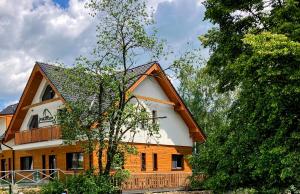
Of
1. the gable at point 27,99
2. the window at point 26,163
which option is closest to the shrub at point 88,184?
the gable at point 27,99

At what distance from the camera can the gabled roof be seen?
30.2 metres

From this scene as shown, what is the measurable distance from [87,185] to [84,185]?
0.35 metres

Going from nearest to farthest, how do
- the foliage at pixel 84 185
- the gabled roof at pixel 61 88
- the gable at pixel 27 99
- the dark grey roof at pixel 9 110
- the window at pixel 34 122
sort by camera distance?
1. the foliage at pixel 84 185
2. the gabled roof at pixel 61 88
3. the gable at pixel 27 99
4. the window at pixel 34 122
5. the dark grey roof at pixel 9 110

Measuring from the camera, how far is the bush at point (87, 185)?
22.4 m

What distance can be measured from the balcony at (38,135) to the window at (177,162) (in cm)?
925

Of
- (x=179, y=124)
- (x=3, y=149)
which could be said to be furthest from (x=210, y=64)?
(x=3, y=149)

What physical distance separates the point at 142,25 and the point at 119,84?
302 cm

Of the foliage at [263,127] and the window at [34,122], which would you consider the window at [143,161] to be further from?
the foliage at [263,127]

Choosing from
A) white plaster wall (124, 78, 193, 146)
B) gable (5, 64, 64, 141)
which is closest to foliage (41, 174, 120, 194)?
white plaster wall (124, 78, 193, 146)

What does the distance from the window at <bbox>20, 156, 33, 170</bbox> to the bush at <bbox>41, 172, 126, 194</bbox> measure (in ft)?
38.7

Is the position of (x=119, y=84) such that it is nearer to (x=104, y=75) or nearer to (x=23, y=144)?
(x=104, y=75)

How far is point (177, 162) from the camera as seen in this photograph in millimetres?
35125

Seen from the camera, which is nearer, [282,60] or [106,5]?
[282,60]

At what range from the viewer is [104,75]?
22.3 meters
